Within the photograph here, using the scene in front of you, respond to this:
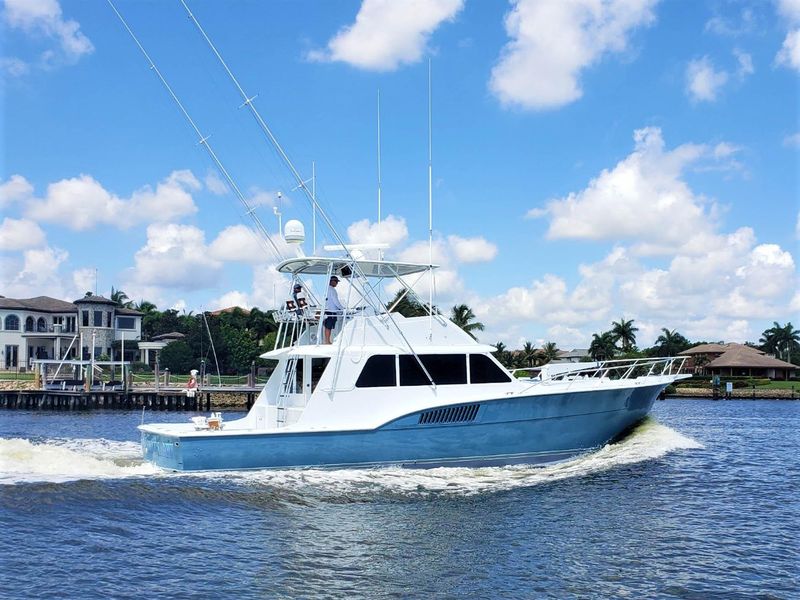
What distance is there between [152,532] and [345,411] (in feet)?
16.1

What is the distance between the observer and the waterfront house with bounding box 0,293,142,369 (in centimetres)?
6375

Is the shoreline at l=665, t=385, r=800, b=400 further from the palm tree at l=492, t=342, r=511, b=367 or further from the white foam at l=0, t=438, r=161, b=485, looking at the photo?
the white foam at l=0, t=438, r=161, b=485

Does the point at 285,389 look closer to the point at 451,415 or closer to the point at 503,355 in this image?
the point at 451,415

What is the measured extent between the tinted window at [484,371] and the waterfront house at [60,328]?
5268 cm

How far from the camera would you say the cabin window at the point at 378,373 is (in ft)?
51.5

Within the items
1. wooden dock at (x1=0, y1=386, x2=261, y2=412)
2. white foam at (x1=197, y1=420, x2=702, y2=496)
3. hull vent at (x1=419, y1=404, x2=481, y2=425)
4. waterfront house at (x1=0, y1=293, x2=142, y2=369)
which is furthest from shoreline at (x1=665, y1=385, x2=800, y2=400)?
hull vent at (x1=419, y1=404, x2=481, y2=425)

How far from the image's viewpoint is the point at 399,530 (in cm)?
1164

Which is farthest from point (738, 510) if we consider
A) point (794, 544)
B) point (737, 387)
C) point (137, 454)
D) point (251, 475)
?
point (737, 387)

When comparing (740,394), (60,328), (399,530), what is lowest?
(740,394)

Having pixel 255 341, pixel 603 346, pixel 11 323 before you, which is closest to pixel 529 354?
pixel 603 346

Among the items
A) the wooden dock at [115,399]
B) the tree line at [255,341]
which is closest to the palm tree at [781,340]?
the tree line at [255,341]

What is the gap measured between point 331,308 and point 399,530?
20.2ft

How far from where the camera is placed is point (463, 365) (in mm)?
16500

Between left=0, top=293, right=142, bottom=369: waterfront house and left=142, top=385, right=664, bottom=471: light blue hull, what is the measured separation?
51741 mm
